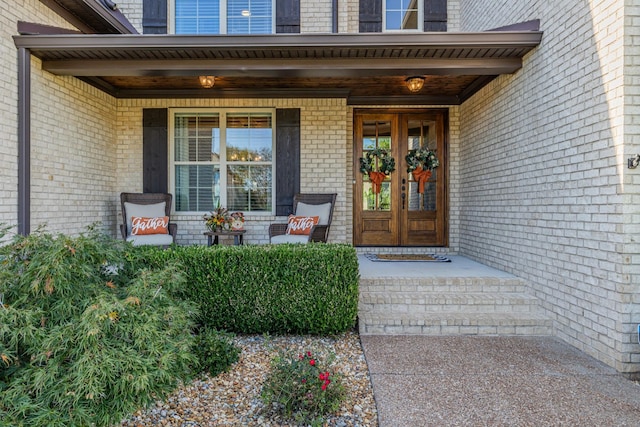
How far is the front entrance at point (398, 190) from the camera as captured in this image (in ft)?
20.0

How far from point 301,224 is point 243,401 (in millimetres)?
3059

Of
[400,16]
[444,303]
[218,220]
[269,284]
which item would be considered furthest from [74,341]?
[400,16]

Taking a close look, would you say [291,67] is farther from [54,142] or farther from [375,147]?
[54,142]

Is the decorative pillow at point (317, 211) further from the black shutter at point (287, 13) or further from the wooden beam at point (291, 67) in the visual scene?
the black shutter at point (287, 13)

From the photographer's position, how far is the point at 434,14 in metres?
5.94

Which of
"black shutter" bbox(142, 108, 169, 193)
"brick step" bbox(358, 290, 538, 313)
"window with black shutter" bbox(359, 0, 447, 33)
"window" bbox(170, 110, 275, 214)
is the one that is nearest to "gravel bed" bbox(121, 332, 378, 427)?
"brick step" bbox(358, 290, 538, 313)

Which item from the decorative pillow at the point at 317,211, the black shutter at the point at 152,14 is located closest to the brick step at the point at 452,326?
the decorative pillow at the point at 317,211

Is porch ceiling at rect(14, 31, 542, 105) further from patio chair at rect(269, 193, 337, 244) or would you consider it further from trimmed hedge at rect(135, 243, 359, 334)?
trimmed hedge at rect(135, 243, 359, 334)

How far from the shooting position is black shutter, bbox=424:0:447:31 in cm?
594

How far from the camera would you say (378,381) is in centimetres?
247

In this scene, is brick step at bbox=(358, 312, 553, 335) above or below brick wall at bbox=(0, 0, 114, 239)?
below

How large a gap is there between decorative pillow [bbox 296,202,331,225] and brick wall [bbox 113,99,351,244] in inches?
14.8

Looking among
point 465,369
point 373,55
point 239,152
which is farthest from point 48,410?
point 239,152

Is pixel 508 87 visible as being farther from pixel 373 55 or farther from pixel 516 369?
pixel 516 369
